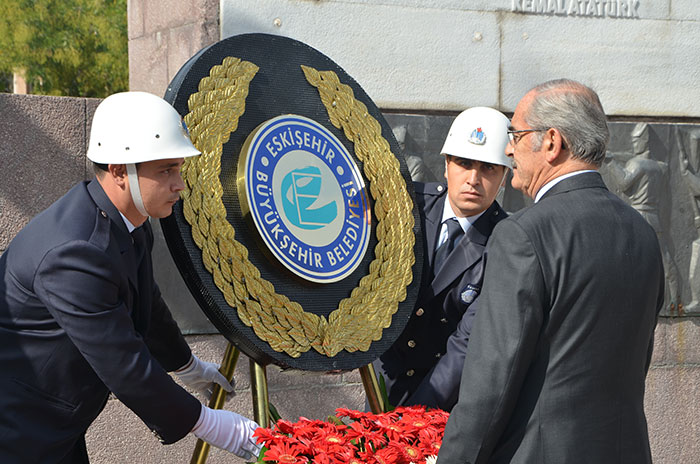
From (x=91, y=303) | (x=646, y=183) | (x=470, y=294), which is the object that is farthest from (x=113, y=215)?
(x=646, y=183)

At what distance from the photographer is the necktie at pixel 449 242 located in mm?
3926

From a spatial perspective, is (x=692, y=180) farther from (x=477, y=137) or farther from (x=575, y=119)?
(x=575, y=119)

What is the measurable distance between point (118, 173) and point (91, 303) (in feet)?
1.47

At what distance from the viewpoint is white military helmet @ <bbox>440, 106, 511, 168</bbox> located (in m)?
3.95

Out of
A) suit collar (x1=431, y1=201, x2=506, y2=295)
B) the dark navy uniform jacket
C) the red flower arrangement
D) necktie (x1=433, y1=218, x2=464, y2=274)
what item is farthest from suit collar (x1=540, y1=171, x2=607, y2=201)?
necktie (x1=433, y1=218, x2=464, y2=274)

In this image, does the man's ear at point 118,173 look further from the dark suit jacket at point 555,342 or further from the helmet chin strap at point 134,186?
the dark suit jacket at point 555,342

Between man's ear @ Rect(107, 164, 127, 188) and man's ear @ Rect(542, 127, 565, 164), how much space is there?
1321 millimetres

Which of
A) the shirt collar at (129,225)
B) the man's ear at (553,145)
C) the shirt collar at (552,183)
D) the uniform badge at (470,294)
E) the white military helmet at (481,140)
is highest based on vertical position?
the man's ear at (553,145)

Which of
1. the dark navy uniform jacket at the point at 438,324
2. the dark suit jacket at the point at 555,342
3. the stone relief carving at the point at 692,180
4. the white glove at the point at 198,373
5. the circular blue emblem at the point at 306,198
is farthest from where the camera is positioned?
the stone relief carving at the point at 692,180

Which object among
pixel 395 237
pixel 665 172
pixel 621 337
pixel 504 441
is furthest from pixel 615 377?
pixel 665 172

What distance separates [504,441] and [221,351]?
316 centimetres

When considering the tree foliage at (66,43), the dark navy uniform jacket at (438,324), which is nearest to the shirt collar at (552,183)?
the dark navy uniform jacket at (438,324)

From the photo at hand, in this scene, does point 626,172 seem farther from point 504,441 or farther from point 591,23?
point 504,441

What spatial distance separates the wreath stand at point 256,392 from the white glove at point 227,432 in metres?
0.14
